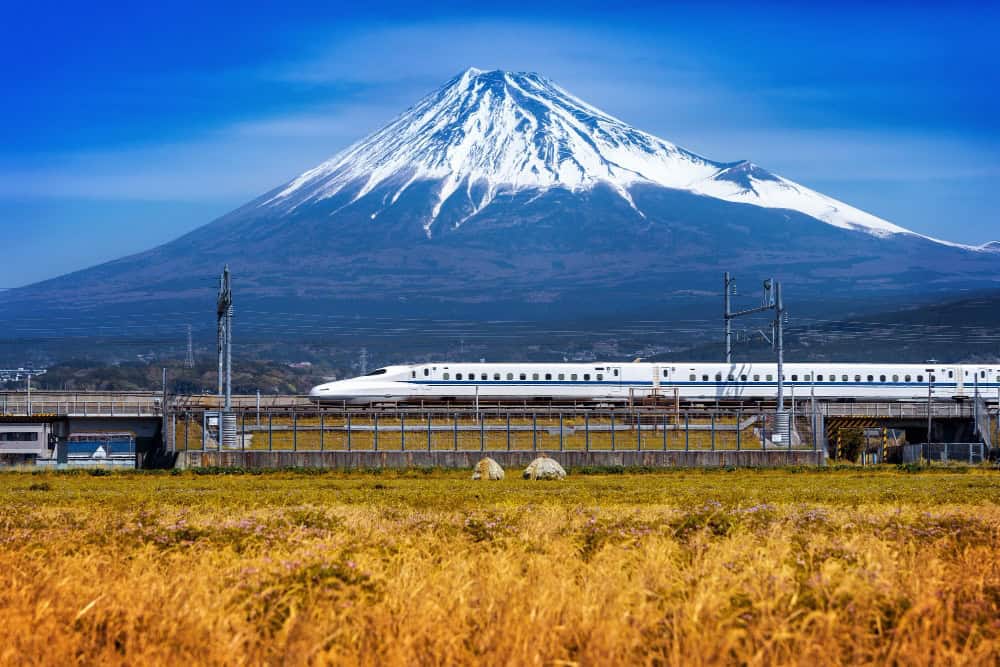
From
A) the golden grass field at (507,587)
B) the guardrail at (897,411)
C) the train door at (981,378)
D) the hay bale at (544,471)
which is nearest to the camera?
the golden grass field at (507,587)

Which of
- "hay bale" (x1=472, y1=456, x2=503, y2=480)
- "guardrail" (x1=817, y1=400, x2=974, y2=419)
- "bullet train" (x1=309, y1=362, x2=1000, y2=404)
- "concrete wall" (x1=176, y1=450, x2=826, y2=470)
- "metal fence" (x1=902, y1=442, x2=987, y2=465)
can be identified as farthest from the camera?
"bullet train" (x1=309, y1=362, x2=1000, y2=404)

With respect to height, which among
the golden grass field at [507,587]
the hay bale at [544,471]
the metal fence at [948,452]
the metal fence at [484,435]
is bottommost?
the metal fence at [948,452]

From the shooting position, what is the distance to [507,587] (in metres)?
15.3

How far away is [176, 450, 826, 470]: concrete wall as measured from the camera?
5556 centimetres

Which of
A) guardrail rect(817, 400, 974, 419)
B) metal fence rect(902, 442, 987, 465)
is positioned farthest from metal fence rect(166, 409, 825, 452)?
metal fence rect(902, 442, 987, 465)

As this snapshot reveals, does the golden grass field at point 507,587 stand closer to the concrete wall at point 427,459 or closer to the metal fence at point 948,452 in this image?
the concrete wall at point 427,459

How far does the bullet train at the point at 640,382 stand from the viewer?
351ft

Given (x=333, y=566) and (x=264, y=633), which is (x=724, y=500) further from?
(x=264, y=633)

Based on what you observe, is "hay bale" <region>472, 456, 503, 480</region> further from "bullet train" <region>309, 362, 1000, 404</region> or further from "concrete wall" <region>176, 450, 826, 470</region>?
"bullet train" <region>309, 362, 1000, 404</region>

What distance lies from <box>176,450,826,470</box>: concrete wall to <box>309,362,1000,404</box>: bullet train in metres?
48.3

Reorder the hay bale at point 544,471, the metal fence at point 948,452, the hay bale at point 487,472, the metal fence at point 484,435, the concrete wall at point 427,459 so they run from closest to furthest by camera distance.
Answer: the hay bale at point 487,472, the hay bale at point 544,471, the concrete wall at point 427,459, the metal fence at point 484,435, the metal fence at point 948,452

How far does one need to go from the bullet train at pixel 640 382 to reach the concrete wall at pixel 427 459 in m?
48.3

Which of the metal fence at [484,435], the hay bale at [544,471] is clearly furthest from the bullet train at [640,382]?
the hay bale at [544,471]

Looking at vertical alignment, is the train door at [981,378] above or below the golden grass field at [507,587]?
below
